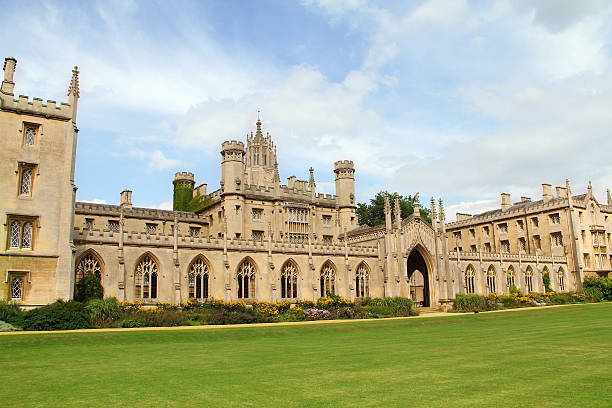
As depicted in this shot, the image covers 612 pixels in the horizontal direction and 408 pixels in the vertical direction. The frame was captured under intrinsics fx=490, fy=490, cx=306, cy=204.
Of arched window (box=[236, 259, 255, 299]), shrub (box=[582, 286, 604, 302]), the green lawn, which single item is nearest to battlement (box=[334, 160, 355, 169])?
arched window (box=[236, 259, 255, 299])

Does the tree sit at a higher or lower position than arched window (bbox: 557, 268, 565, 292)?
higher

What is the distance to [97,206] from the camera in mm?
40000

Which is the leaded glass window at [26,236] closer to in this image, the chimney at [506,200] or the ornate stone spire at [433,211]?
the ornate stone spire at [433,211]

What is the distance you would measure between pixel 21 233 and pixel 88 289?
15.4 ft

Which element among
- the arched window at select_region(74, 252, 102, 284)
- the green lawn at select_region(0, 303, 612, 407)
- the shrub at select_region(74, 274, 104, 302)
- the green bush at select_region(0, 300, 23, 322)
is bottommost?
the green lawn at select_region(0, 303, 612, 407)

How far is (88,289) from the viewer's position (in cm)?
2805

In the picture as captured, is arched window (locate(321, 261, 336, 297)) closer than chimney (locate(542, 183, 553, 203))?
Yes

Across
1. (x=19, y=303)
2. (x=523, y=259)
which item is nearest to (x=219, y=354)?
(x=19, y=303)

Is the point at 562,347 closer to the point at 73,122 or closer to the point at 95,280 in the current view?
the point at 95,280

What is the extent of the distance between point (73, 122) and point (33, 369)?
21109 millimetres

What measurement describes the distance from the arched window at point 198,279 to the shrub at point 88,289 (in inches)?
244

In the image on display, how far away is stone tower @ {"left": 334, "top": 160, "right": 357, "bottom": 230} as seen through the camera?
165 ft

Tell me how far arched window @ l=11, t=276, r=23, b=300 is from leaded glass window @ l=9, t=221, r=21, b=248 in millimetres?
1799

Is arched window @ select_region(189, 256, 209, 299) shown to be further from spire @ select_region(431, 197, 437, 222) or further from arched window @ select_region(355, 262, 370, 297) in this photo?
spire @ select_region(431, 197, 437, 222)
